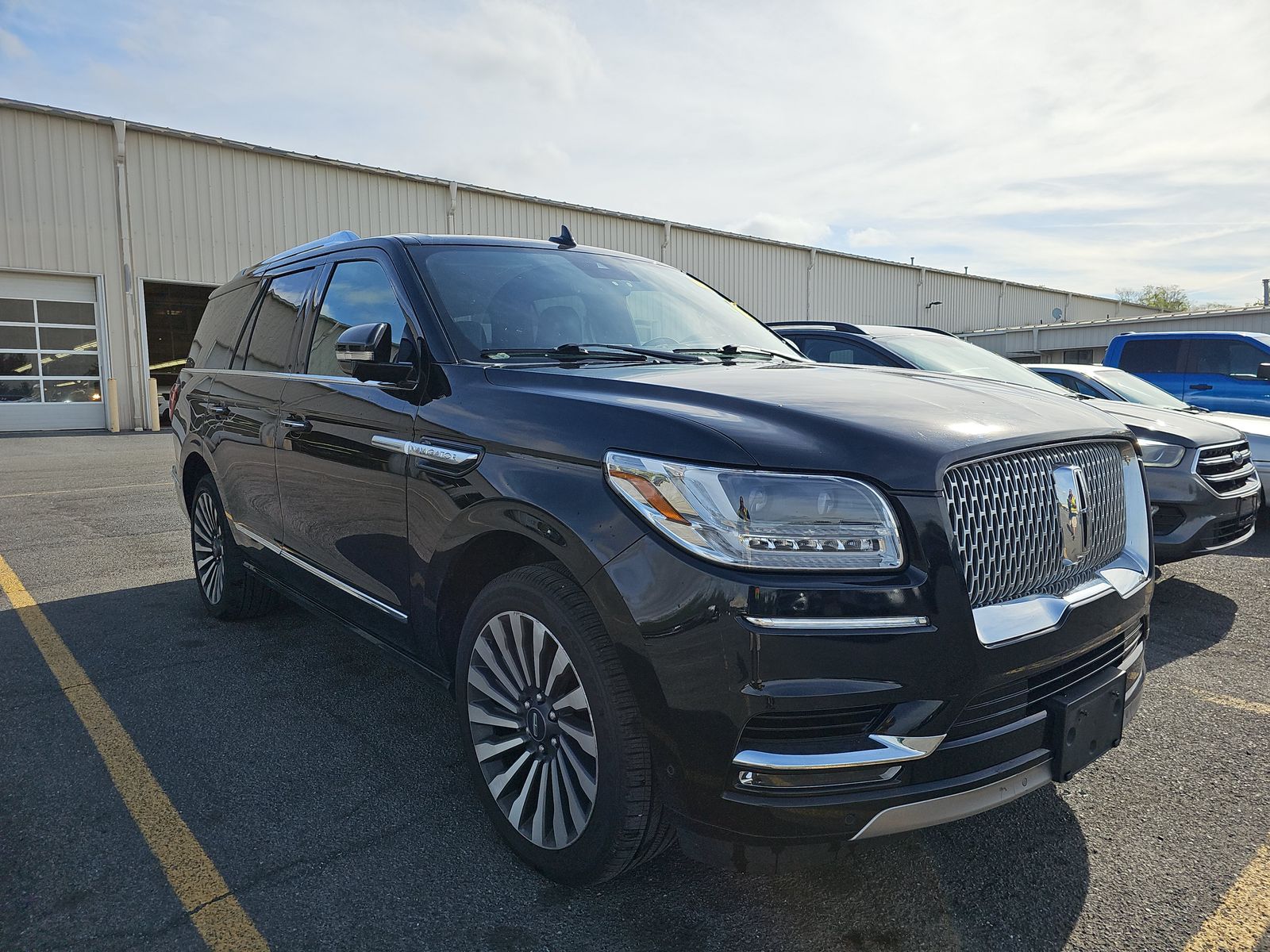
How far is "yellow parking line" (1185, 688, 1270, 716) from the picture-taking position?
3561 mm

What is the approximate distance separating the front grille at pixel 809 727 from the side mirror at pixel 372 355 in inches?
63.7

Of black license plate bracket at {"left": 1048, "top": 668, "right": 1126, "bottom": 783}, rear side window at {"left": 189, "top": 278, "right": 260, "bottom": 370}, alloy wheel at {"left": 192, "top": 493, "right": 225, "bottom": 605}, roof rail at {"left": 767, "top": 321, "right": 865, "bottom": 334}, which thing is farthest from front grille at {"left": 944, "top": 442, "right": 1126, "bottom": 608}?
roof rail at {"left": 767, "top": 321, "right": 865, "bottom": 334}

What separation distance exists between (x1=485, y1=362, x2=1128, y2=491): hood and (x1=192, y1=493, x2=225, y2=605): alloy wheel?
2727 millimetres

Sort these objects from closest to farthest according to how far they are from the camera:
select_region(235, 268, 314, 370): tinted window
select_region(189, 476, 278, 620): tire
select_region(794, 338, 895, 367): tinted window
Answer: select_region(235, 268, 314, 370): tinted window
select_region(189, 476, 278, 620): tire
select_region(794, 338, 895, 367): tinted window

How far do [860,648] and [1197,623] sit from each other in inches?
156

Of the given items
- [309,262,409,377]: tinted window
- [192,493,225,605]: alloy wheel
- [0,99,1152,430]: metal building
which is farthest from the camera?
[0,99,1152,430]: metal building

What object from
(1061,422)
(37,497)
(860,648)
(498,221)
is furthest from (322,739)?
(498,221)

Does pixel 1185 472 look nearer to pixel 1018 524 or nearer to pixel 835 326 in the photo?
pixel 835 326

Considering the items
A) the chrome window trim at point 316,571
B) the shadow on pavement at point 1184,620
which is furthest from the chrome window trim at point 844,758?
the shadow on pavement at point 1184,620

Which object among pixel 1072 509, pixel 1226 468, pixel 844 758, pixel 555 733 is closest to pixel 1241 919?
pixel 1072 509

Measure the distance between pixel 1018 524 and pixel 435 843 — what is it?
1863 millimetres

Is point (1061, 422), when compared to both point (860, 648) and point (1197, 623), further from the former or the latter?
point (1197, 623)

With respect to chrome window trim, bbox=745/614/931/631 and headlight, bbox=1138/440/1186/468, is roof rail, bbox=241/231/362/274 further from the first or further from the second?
headlight, bbox=1138/440/1186/468

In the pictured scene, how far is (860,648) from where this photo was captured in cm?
183
